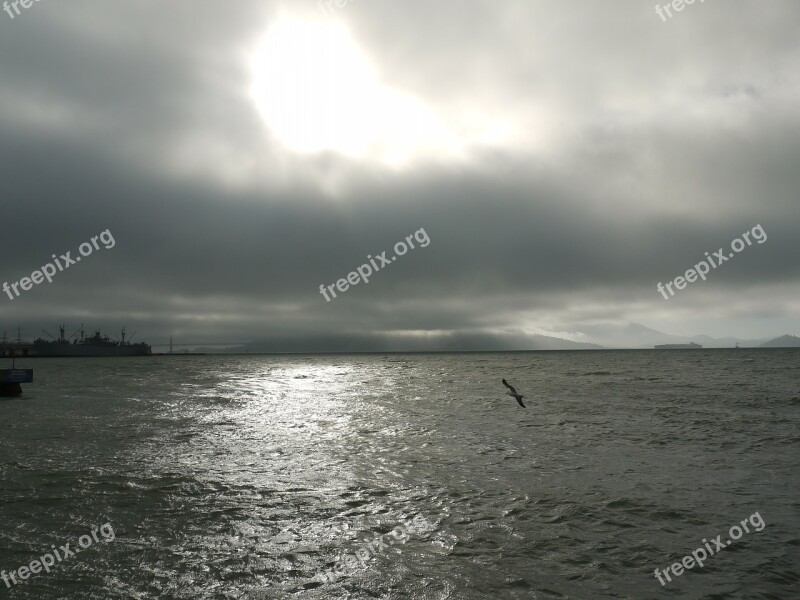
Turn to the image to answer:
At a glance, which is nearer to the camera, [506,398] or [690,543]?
[690,543]

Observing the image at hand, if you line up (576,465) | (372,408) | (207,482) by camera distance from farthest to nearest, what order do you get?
(372,408) < (576,465) < (207,482)

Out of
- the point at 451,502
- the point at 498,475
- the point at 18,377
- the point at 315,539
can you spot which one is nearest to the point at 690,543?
the point at 451,502

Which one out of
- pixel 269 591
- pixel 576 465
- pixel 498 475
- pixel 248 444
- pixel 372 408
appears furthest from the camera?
pixel 372 408

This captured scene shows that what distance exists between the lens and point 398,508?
15016 mm

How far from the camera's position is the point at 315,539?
1246 centimetres

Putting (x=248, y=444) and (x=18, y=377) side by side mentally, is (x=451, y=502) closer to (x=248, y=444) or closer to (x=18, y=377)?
(x=248, y=444)

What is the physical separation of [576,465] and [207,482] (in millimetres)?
14242

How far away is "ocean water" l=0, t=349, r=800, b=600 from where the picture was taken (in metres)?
10.4

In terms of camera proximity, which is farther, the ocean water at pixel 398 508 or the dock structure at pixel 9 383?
the dock structure at pixel 9 383

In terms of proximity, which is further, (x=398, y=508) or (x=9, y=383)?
(x=9, y=383)

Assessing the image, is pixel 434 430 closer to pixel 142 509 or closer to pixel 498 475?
pixel 498 475

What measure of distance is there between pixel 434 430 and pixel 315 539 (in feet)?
61.4

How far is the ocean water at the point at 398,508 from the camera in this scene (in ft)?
34.2

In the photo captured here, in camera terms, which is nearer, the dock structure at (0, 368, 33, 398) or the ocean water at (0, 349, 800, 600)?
the ocean water at (0, 349, 800, 600)
